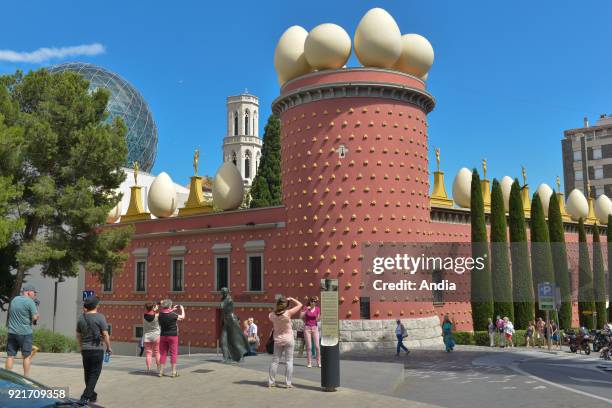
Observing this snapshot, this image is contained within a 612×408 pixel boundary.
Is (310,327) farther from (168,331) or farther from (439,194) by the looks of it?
(439,194)

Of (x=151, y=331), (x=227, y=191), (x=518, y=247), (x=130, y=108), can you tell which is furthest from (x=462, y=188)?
(x=130, y=108)

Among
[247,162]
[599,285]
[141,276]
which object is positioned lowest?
[599,285]

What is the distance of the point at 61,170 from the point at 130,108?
124 ft

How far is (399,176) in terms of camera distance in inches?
1057

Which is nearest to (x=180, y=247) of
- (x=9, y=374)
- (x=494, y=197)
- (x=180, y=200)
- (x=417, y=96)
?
(x=417, y=96)

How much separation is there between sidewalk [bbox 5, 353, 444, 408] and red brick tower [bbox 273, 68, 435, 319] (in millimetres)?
10889

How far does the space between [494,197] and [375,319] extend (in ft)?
40.2

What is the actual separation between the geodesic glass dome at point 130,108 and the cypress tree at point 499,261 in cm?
3845

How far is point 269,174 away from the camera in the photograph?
47.8 meters

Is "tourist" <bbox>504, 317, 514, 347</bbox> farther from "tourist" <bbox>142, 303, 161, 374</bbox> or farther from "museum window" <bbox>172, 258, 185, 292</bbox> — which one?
"tourist" <bbox>142, 303, 161, 374</bbox>

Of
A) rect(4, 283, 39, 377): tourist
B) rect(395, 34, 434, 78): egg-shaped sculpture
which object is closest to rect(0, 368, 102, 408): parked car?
rect(4, 283, 39, 377): tourist

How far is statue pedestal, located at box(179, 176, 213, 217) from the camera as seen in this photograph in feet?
110

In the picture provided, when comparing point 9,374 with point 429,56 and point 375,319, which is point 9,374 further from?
point 429,56

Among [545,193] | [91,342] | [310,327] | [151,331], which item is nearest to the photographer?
[91,342]
